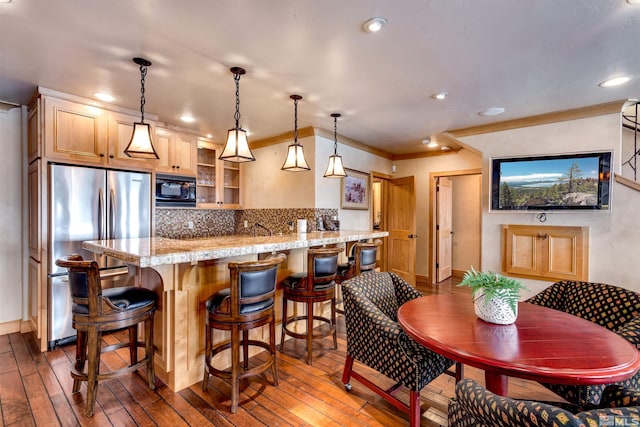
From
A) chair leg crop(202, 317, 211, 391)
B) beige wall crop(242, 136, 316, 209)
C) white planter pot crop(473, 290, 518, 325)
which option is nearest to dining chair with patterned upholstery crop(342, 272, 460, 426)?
white planter pot crop(473, 290, 518, 325)

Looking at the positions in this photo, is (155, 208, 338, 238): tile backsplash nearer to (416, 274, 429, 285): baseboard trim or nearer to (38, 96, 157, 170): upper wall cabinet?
(38, 96, 157, 170): upper wall cabinet

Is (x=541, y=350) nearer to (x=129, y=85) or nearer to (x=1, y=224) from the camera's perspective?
(x=129, y=85)

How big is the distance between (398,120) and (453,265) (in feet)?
12.7

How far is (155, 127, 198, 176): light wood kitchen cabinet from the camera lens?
4082 millimetres

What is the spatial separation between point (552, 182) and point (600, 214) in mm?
569

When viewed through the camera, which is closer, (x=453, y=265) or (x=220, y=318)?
(x=220, y=318)

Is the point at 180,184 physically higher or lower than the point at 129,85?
lower

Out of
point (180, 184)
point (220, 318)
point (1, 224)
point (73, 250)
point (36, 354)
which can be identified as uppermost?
point (180, 184)

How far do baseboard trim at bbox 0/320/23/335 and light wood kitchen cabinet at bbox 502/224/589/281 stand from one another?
5830mm

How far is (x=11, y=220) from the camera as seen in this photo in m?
3.32

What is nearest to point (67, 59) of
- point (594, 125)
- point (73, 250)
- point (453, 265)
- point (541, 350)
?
point (73, 250)

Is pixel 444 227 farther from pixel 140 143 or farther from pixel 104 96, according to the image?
pixel 104 96

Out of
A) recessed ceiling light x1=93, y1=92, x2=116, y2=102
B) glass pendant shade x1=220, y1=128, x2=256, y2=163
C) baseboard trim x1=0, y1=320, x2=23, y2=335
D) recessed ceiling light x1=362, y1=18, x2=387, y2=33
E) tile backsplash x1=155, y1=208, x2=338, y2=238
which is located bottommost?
baseboard trim x1=0, y1=320, x2=23, y2=335

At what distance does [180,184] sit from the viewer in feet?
13.8
